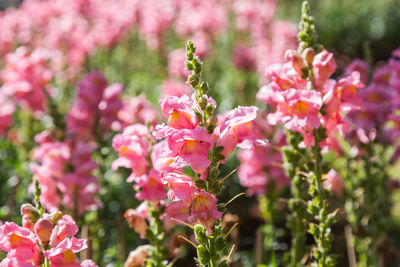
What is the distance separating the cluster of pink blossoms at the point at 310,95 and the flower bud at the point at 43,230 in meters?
0.95

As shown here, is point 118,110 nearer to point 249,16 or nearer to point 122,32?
point 122,32

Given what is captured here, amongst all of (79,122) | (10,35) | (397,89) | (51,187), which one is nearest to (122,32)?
(10,35)

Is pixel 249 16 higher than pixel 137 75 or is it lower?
higher

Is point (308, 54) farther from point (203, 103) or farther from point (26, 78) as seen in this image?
point (26, 78)

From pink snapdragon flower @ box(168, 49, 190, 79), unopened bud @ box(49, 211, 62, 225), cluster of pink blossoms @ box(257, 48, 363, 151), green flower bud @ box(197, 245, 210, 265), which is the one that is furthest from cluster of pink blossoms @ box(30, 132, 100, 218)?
pink snapdragon flower @ box(168, 49, 190, 79)

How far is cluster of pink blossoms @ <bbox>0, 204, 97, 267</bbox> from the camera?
1532 mm

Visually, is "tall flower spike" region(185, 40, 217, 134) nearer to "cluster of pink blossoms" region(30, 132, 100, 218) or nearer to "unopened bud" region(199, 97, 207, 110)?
"unopened bud" region(199, 97, 207, 110)

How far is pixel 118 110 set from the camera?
3098mm

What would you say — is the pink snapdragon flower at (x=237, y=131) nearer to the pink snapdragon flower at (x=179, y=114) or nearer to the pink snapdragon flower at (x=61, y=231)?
the pink snapdragon flower at (x=179, y=114)

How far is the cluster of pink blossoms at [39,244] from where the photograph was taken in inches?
60.3


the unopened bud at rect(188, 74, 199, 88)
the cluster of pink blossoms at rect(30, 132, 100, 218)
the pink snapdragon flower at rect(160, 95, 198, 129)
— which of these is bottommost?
the cluster of pink blossoms at rect(30, 132, 100, 218)

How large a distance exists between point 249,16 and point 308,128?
4.81 metres

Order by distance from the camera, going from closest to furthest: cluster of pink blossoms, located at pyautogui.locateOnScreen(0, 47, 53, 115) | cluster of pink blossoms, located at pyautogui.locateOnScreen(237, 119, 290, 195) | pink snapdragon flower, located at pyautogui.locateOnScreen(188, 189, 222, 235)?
pink snapdragon flower, located at pyautogui.locateOnScreen(188, 189, 222, 235)
cluster of pink blossoms, located at pyautogui.locateOnScreen(237, 119, 290, 195)
cluster of pink blossoms, located at pyautogui.locateOnScreen(0, 47, 53, 115)

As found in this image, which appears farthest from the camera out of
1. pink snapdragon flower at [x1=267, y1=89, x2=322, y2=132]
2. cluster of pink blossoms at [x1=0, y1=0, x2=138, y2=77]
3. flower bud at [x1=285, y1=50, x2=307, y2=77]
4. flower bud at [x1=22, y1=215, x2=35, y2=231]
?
cluster of pink blossoms at [x1=0, y1=0, x2=138, y2=77]
